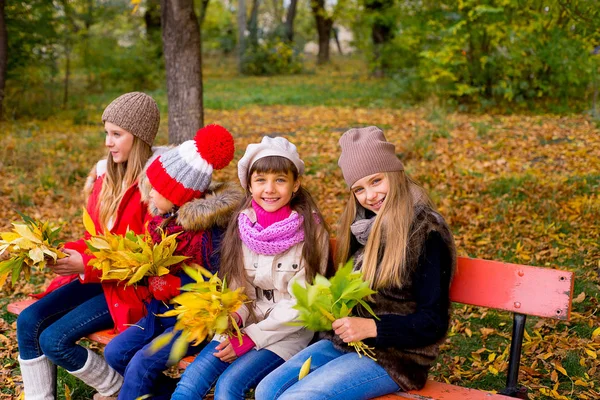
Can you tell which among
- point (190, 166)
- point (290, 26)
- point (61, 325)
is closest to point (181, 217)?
point (190, 166)

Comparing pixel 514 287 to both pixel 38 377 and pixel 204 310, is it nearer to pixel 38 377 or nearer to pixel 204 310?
pixel 204 310

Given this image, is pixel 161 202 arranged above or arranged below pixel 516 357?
above

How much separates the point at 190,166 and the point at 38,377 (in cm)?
140

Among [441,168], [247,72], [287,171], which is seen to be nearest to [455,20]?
[441,168]

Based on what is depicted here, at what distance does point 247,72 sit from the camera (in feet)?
84.4

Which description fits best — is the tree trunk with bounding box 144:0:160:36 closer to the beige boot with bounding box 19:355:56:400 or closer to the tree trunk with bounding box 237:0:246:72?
the tree trunk with bounding box 237:0:246:72

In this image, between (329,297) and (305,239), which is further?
(305,239)

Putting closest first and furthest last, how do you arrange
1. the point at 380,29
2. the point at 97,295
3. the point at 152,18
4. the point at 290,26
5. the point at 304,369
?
the point at 304,369
the point at 97,295
the point at 380,29
the point at 152,18
the point at 290,26

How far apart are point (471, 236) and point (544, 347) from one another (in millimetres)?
1948

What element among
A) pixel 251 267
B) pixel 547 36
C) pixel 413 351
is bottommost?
pixel 413 351

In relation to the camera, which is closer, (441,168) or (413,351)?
(413,351)

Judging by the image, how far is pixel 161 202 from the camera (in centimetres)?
340

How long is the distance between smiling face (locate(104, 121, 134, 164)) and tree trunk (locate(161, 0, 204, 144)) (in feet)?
10.6

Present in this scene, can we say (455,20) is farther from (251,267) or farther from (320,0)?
(320,0)
